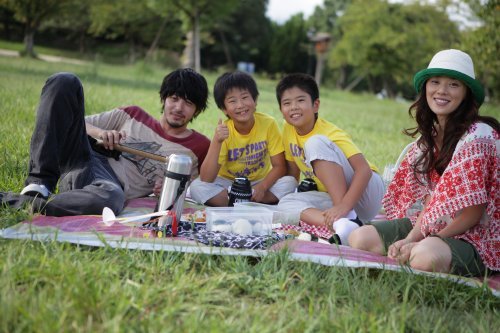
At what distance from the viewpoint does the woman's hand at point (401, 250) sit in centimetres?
257

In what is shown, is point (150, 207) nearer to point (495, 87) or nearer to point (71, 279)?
point (71, 279)

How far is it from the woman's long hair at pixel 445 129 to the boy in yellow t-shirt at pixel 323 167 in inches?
19.5

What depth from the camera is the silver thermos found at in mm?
2850

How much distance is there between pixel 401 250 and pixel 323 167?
0.87 meters

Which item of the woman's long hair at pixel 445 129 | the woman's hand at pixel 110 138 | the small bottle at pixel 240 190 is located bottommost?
the small bottle at pixel 240 190

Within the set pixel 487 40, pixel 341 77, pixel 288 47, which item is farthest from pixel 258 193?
pixel 341 77

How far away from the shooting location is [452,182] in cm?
256

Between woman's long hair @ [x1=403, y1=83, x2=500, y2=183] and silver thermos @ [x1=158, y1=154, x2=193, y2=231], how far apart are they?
1258mm

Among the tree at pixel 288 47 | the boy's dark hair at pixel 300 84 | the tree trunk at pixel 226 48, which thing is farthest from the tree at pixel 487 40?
the tree at pixel 288 47

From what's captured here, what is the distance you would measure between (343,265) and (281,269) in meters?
0.33

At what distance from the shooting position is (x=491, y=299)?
2.31 m

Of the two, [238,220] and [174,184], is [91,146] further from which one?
[238,220]

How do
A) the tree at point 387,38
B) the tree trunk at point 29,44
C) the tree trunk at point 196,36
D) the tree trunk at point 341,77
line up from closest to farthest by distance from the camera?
the tree trunk at point 29,44 → the tree trunk at point 196,36 → the tree at point 387,38 → the tree trunk at point 341,77

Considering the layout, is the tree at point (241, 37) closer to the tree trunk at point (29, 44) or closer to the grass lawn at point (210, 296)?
the tree trunk at point (29, 44)
